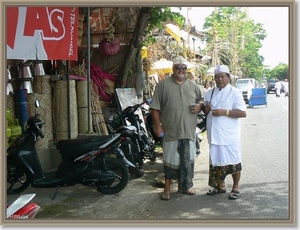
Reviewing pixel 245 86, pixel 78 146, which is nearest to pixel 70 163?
pixel 78 146

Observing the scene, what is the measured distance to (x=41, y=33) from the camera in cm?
579

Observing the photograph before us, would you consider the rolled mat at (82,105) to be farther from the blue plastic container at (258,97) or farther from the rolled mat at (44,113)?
the blue plastic container at (258,97)

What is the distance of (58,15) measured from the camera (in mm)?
5945

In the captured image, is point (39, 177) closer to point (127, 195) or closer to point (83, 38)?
point (127, 195)

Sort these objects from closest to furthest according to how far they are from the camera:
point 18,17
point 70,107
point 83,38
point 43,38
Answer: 1. point 18,17
2. point 43,38
3. point 70,107
4. point 83,38

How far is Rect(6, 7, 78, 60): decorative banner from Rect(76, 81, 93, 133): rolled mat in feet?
4.89

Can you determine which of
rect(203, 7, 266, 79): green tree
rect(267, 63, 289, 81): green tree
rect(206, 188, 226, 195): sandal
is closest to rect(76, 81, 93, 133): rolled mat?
rect(206, 188, 226, 195): sandal

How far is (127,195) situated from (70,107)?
2.39m

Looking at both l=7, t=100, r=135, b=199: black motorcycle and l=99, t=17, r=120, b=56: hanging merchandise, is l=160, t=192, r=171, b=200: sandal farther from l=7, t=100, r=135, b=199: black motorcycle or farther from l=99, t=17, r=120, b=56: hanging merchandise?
l=99, t=17, r=120, b=56: hanging merchandise

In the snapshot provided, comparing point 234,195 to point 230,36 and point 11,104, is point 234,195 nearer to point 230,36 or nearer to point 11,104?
point 11,104

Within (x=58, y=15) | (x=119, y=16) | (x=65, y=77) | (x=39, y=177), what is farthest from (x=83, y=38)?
(x=39, y=177)

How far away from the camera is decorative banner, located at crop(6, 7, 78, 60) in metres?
5.43

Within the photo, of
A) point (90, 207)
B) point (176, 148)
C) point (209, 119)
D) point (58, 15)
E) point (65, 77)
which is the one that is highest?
point (58, 15)

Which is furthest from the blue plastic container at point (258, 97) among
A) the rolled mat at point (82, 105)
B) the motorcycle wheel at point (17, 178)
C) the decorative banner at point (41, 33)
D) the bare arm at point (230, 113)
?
the motorcycle wheel at point (17, 178)
